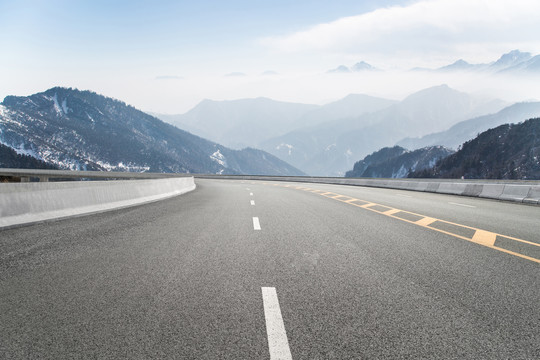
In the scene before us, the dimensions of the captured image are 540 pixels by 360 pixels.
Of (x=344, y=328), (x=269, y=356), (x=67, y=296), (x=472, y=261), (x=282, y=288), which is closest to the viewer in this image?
(x=269, y=356)

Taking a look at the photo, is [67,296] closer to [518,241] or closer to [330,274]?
[330,274]

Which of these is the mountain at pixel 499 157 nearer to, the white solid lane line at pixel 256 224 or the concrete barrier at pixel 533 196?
the concrete barrier at pixel 533 196

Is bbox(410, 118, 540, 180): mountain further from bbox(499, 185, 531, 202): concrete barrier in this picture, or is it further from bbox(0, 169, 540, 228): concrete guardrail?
bbox(499, 185, 531, 202): concrete barrier

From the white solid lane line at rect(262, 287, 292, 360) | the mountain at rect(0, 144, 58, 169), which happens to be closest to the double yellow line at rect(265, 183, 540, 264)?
the white solid lane line at rect(262, 287, 292, 360)

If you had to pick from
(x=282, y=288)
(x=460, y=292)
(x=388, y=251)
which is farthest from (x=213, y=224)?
(x=460, y=292)

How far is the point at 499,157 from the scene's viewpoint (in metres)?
156

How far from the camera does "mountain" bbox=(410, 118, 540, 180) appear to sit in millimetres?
140750

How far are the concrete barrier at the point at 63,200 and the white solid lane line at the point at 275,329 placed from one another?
6770mm

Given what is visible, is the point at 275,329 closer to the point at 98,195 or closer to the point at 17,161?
the point at 98,195

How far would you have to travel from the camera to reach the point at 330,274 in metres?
4.85

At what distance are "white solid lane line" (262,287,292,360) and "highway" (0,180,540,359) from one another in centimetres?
1

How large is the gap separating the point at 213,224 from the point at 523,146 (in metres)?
175

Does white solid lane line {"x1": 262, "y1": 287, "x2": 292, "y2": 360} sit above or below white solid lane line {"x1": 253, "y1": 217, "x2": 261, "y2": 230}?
below

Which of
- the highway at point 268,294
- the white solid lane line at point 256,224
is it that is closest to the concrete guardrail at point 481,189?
the highway at point 268,294
